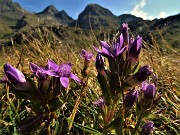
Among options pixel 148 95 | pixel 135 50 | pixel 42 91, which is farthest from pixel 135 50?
pixel 42 91

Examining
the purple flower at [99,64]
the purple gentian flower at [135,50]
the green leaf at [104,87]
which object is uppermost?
the purple gentian flower at [135,50]

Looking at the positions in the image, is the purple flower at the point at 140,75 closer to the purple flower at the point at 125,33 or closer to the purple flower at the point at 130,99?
the purple flower at the point at 130,99

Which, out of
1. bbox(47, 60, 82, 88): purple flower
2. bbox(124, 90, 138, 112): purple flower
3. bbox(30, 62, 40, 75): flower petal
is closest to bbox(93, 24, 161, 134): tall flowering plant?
bbox(124, 90, 138, 112): purple flower

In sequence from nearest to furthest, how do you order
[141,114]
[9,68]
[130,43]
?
1. [9,68]
2. [141,114]
3. [130,43]

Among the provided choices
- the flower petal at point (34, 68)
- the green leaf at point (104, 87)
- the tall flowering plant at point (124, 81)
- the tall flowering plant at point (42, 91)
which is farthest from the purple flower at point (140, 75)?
the flower petal at point (34, 68)

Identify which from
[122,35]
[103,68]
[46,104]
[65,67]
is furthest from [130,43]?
[46,104]

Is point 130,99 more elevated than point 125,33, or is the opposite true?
point 125,33

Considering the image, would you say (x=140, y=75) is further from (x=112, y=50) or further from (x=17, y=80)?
(x=17, y=80)

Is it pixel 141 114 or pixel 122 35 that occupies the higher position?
pixel 122 35

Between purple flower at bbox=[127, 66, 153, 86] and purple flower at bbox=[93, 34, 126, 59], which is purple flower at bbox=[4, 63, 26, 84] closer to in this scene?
purple flower at bbox=[93, 34, 126, 59]

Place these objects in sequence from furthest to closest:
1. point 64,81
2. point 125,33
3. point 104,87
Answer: point 125,33 → point 104,87 → point 64,81

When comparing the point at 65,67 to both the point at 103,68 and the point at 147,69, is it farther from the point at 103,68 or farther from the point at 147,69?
the point at 147,69
